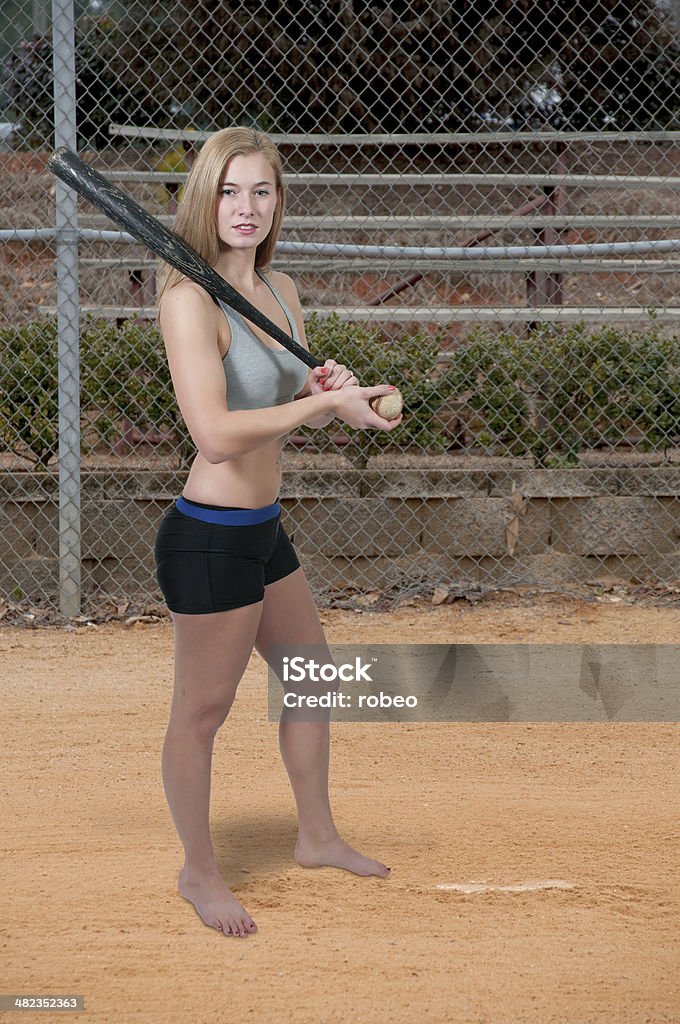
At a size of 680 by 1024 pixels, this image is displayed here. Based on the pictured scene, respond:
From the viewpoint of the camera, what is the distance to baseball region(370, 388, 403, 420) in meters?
2.17

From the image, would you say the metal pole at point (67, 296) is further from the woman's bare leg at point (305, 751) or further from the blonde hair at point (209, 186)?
the blonde hair at point (209, 186)

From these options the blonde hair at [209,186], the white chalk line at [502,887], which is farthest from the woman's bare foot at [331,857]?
the blonde hair at [209,186]

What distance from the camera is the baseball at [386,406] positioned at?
2.17 m

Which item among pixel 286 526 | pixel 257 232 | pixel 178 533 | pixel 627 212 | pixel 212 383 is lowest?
pixel 286 526

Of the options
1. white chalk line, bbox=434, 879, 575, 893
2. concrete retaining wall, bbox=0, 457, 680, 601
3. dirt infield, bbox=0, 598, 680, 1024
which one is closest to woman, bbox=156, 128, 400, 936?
dirt infield, bbox=0, 598, 680, 1024

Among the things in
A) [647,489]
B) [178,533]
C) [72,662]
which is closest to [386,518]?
[647,489]

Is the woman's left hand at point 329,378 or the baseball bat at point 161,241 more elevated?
the baseball bat at point 161,241

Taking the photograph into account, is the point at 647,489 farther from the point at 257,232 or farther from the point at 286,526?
the point at 257,232

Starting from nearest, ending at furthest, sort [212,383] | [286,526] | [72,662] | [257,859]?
[212,383], [257,859], [72,662], [286,526]

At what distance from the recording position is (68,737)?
12.5 feet

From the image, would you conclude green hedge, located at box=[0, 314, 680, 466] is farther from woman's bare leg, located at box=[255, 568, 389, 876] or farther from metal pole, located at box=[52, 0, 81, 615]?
woman's bare leg, located at box=[255, 568, 389, 876]

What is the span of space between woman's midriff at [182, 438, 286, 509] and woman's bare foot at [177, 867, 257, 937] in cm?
83

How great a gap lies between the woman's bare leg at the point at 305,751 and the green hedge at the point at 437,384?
3401mm

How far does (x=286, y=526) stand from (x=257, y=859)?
3.11m
